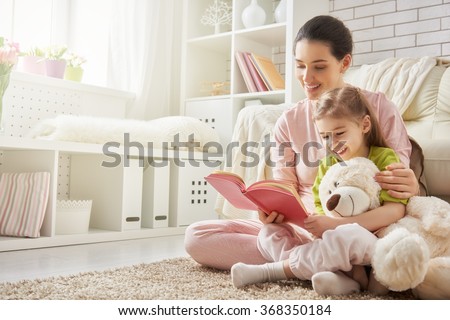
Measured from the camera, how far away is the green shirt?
1.16 m

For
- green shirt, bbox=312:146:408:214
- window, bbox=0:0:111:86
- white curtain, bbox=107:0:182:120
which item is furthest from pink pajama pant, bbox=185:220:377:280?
window, bbox=0:0:111:86

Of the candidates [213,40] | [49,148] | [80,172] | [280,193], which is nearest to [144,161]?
[80,172]

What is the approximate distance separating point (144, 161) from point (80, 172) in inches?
13.4

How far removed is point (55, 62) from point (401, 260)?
86.1 inches

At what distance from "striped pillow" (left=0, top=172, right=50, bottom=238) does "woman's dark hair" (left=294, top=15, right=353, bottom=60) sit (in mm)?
1202

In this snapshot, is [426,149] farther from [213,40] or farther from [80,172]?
[213,40]

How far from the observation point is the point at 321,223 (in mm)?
1133

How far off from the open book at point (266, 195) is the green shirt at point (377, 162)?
101mm

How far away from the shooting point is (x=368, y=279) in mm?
1146

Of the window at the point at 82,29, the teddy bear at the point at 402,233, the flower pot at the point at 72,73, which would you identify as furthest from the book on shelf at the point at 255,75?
the teddy bear at the point at 402,233

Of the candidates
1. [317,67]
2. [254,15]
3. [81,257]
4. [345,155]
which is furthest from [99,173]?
[345,155]

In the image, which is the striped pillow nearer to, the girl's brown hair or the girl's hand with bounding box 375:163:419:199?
the girl's brown hair
